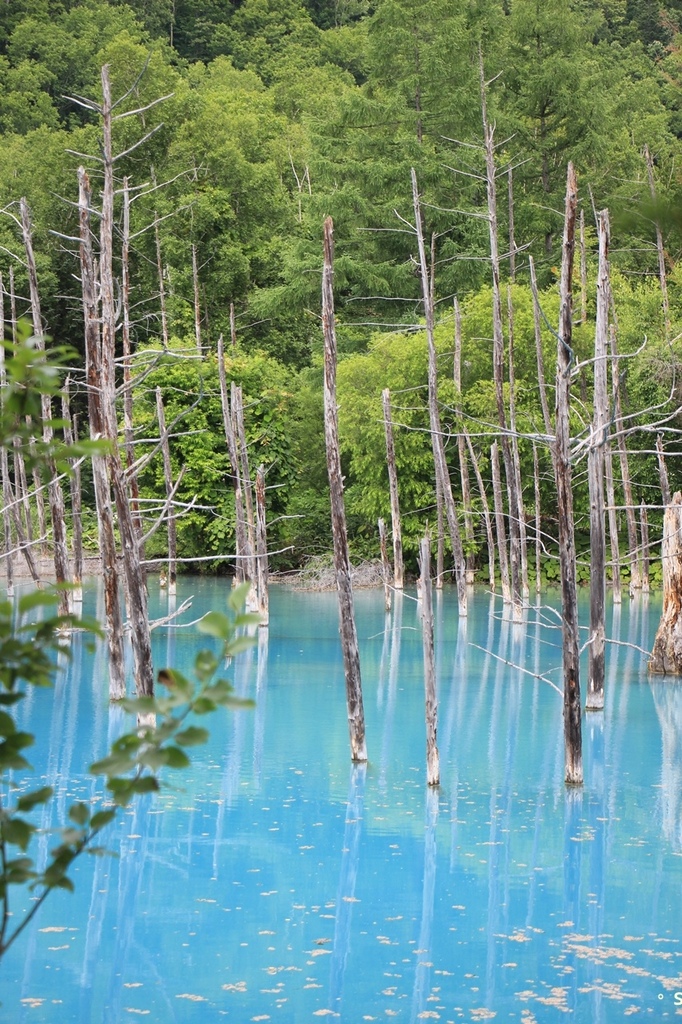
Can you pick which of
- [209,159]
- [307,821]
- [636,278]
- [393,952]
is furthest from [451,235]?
[393,952]

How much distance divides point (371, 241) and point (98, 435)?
20.6m

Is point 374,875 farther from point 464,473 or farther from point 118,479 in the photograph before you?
point 464,473

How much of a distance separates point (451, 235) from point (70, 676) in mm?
19202

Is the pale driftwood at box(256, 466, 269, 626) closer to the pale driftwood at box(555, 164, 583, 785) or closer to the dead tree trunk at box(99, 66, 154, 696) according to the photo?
the dead tree trunk at box(99, 66, 154, 696)

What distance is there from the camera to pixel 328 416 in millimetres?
10227

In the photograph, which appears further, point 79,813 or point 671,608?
point 671,608

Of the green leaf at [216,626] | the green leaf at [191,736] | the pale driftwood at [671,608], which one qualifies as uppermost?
the green leaf at [216,626]

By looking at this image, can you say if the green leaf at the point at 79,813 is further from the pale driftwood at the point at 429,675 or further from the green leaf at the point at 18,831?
the pale driftwood at the point at 429,675

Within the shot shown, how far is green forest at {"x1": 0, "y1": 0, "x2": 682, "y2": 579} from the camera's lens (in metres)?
26.7

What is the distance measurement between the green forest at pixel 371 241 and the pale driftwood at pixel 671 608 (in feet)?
27.5

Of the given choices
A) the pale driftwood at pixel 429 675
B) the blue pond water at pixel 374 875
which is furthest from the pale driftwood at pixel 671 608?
the pale driftwood at pixel 429 675

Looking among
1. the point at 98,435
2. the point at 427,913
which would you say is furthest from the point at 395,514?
the point at 427,913

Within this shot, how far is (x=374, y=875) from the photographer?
7738mm

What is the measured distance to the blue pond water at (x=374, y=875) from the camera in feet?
19.3
